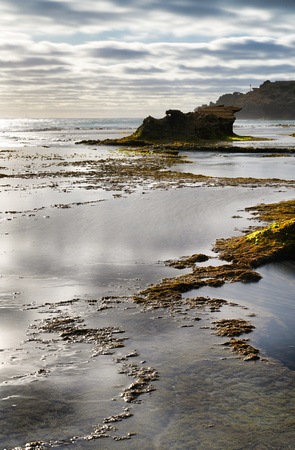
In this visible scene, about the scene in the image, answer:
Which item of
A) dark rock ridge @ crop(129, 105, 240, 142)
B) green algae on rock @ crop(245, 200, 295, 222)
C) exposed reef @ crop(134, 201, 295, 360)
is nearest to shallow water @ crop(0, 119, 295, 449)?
exposed reef @ crop(134, 201, 295, 360)

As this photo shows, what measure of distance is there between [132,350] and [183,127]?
61521 mm

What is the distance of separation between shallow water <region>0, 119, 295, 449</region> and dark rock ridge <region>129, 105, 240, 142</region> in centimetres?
5107

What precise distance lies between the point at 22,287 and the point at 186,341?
3700 millimetres

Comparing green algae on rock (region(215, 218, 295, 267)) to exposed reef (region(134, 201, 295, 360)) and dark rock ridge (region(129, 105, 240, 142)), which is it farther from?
dark rock ridge (region(129, 105, 240, 142))

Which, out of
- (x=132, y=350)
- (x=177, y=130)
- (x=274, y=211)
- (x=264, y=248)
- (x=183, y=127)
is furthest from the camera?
(x=183, y=127)

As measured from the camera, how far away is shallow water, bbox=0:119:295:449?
446 centimetres

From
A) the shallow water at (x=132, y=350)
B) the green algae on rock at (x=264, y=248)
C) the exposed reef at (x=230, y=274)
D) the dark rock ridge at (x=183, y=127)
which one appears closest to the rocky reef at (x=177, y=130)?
the dark rock ridge at (x=183, y=127)

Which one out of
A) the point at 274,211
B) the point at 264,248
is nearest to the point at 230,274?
the point at 264,248

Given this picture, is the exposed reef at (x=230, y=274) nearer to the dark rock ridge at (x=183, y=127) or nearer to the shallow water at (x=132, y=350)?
the shallow water at (x=132, y=350)

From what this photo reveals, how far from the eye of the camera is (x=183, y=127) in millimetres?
65188

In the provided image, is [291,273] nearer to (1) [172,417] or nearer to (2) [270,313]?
(2) [270,313]

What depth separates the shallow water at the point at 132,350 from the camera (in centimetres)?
446

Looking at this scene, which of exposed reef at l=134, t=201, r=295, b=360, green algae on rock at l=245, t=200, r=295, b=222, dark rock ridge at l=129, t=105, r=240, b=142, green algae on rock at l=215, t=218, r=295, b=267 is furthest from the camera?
dark rock ridge at l=129, t=105, r=240, b=142

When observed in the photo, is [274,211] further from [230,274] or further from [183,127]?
[183,127]
